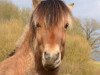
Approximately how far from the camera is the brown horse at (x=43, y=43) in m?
5.81

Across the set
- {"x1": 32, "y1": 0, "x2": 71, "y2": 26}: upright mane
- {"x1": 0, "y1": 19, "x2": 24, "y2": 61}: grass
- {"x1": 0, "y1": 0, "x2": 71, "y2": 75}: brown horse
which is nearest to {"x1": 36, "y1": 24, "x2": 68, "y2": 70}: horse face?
{"x1": 0, "y1": 0, "x2": 71, "y2": 75}: brown horse

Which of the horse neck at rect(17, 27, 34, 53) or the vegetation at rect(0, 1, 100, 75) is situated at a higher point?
the horse neck at rect(17, 27, 34, 53)

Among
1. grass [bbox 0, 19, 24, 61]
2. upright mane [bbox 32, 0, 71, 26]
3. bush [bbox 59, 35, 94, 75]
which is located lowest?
bush [bbox 59, 35, 94, 75]

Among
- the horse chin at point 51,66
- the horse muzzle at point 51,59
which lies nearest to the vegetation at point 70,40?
the horse chin at point 51,66

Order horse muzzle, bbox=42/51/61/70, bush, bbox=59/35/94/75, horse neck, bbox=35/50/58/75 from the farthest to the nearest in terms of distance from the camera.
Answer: bush, bbox=59/35/94/75
horse neck, bbox=35/50/58/75
horse muzzle, bbox=42/51/61/70

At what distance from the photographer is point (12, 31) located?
143 ft

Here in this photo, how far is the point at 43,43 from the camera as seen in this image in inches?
238

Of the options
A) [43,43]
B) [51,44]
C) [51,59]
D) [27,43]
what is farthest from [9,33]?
[51,59]

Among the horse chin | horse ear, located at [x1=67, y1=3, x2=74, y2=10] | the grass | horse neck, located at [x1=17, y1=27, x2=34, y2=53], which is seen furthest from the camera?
the grass

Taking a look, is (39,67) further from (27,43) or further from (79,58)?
(79,58)

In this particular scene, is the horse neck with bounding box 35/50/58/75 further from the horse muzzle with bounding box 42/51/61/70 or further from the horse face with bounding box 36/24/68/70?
the horse muzzle with bounding box 42/51/61/70

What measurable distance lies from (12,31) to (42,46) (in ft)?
124

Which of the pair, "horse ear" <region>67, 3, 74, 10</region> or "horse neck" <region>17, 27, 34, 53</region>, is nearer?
"horse neck" <region>17, 27, 34, 53</region>

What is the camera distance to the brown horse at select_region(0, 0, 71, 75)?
581 centimetres
